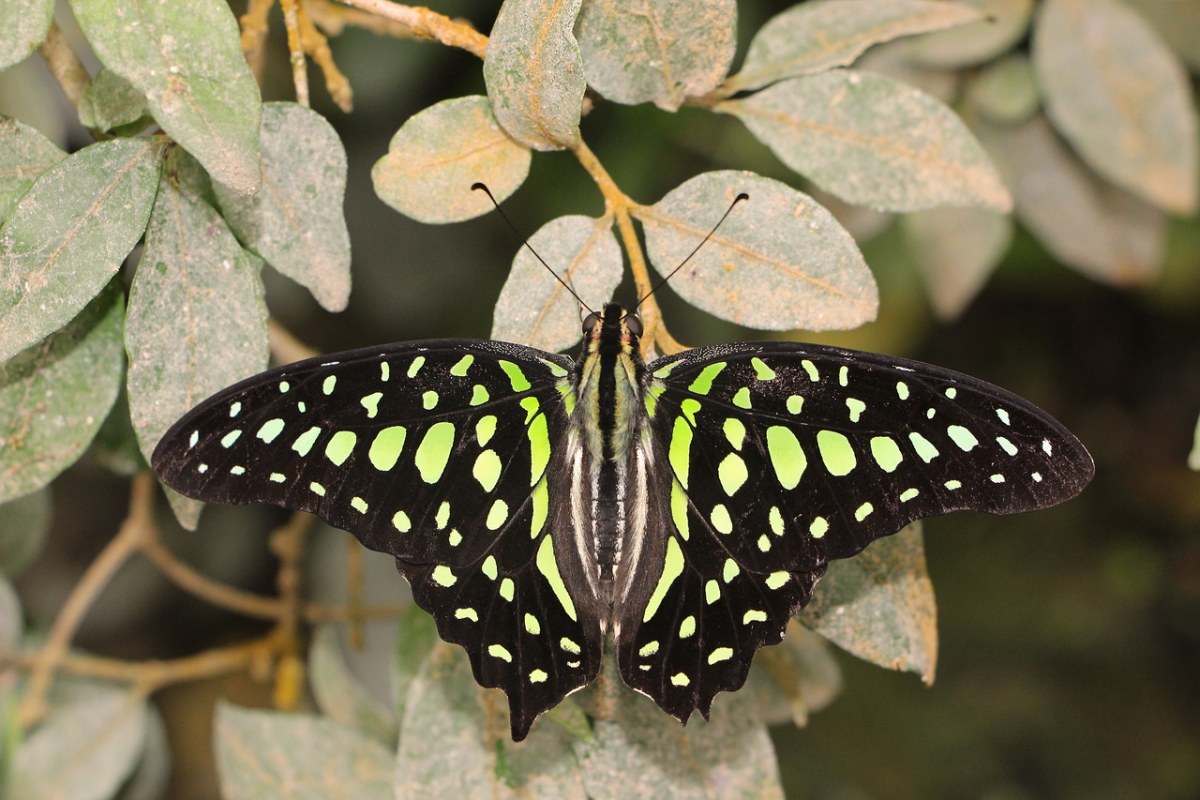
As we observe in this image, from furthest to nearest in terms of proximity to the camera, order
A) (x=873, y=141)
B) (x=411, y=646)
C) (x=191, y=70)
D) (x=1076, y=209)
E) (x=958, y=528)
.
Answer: (x=958, y=528) < (x=1076, y=209) < (x=411, y=646) < (x=873, y=141) < (x=191, y=70)

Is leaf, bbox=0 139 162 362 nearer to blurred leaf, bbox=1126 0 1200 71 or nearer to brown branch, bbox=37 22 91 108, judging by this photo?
brown branch, bbox=37 22 91 108

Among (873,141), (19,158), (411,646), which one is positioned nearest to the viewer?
(19,158)

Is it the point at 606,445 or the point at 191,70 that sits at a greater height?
the point at 191,70

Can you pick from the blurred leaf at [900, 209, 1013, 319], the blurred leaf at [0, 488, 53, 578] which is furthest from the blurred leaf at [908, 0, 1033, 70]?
the blurred leaf at [0, 488, 53, 578]

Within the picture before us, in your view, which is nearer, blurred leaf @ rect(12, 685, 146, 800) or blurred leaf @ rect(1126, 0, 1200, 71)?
blurred leaf @ rect(12, 685, 146, 800)

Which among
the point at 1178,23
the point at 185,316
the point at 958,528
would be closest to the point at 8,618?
the point at 185,316

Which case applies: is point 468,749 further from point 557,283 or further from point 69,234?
point 69,234

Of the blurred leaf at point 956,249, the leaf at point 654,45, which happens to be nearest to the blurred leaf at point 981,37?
the blurred leaf at point 956,249
